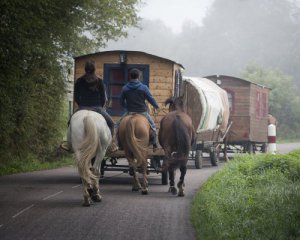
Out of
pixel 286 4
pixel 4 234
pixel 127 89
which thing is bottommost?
pixel 4 234

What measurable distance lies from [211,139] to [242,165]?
22.2 feet

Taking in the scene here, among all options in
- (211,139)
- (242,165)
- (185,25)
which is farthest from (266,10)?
(242,165)

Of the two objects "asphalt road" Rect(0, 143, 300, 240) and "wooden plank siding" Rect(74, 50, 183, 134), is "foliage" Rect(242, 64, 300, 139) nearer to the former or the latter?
"wooden plank siding" Rect(74, 50, 183, 134)

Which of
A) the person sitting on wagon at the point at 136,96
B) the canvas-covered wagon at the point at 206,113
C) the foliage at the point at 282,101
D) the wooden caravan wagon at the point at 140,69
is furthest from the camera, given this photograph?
the foliage at the point at 282,101

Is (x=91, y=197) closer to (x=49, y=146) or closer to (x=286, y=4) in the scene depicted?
(x=49, y=146)

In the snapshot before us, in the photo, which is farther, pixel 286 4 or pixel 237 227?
pixel 286 4

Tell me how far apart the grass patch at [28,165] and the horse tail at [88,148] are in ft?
Result: 24.9

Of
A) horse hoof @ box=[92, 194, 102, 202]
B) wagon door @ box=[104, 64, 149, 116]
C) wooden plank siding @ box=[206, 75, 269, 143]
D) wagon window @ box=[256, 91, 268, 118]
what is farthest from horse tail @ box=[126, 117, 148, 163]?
wagon window @ box=[256, 91, 268, 118]

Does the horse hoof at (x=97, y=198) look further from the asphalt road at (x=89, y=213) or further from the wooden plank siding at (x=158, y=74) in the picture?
the wooden plank siding at (x=158, y=74)

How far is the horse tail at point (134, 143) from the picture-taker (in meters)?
14.9

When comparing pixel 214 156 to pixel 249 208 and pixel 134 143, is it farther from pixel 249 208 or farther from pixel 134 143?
pixel 249 208

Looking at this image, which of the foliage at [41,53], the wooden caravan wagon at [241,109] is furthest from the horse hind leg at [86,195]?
the wooden caravan wagon at [241,109]

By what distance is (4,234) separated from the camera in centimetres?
966

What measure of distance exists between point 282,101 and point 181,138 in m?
Answer: 49.3
